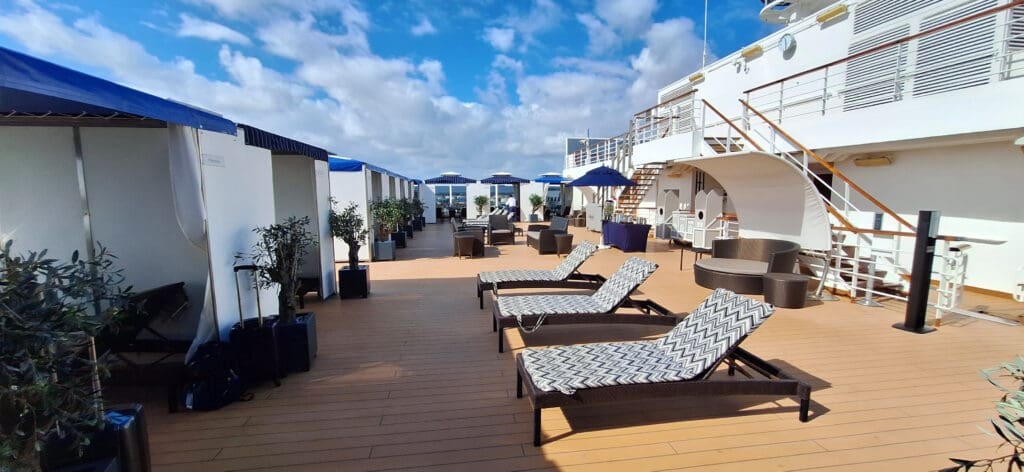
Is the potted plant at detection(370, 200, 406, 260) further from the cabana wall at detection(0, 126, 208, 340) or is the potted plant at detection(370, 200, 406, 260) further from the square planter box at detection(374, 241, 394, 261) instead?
the cabana wall at detection(0, 126, 208, 340)

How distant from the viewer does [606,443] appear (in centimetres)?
244

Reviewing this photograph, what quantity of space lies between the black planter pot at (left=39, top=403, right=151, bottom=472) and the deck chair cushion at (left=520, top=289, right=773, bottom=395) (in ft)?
6.40

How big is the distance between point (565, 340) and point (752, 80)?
9740 mm

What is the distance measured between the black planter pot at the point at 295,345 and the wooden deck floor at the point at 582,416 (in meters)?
0.13

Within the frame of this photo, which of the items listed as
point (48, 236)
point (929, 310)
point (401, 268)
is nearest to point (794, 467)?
point (929, 310)

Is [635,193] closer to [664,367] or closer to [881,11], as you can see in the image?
[881,11]

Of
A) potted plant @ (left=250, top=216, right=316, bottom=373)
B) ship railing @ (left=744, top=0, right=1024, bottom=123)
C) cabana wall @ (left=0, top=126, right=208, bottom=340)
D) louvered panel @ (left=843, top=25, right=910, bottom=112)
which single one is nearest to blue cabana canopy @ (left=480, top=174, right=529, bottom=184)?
ship railing @ (left=744, top=0, right=1024, bottom=123)

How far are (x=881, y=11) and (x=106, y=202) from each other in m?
11.6

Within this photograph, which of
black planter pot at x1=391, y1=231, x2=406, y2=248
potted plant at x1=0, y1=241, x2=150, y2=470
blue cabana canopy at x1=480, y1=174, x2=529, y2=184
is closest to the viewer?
potted plant at x1=0, y1=241, x2=150, y2=470

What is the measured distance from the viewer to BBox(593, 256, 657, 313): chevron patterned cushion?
4.11 metres

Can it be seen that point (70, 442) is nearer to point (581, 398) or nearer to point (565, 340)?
point (581, 398)

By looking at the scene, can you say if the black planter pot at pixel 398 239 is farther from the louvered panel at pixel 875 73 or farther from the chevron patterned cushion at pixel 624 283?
the louvered panel at pixel 875 73

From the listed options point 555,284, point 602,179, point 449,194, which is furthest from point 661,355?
point 449,194

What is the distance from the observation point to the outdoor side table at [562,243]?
990cm
